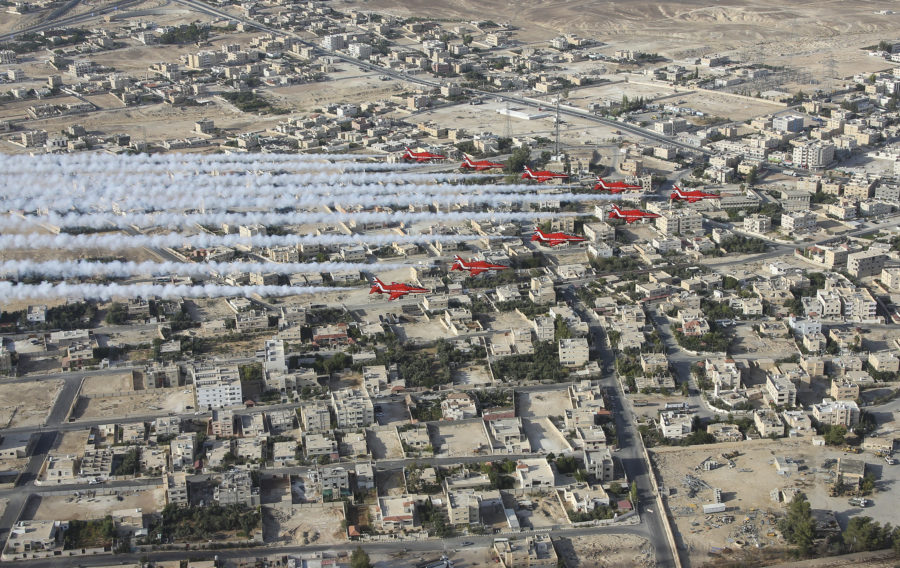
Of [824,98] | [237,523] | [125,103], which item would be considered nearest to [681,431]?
[237,523]

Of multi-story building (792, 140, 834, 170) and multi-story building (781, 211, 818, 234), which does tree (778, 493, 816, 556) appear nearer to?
multi-story building (781, 211, 818, 234)

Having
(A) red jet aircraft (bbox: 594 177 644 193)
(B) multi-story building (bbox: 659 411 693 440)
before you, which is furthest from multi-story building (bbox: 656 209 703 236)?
(B) multi-story building (bbox: 659 411 693 440)

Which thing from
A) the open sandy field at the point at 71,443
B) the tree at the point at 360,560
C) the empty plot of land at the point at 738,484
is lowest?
the open sandy field at the point at 71,443

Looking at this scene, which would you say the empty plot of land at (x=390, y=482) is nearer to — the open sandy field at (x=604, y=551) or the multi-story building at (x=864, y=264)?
A: the open sandy field at (x=604, y=551)

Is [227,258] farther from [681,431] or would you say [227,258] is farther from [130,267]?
[681,431]

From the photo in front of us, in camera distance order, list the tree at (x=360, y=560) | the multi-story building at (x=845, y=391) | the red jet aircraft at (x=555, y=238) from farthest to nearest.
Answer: the red jet aircraft at (x=555, y=238) → the multi-story building at (x=845, y=391) → the tree at (x=360, y=560)

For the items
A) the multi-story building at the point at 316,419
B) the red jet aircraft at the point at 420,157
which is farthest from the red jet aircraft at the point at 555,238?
the multi-story building at the point at 316,419
